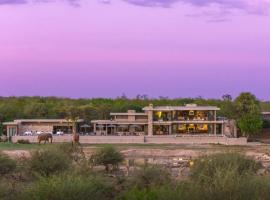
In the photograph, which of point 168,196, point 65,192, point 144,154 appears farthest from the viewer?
point 144,154

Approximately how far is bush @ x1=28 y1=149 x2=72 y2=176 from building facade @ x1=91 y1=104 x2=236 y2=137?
2144 inches

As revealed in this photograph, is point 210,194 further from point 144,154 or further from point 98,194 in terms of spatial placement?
point 144,154

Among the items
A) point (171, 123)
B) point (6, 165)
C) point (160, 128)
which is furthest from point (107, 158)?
point (160, 128)

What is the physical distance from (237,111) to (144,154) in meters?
28.5

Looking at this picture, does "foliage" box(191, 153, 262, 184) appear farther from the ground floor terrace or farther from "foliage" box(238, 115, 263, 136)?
the ground floor terrace

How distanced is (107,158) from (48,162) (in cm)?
1139

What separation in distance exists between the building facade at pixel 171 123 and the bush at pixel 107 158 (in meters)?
43.4

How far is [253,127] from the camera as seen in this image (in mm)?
89312

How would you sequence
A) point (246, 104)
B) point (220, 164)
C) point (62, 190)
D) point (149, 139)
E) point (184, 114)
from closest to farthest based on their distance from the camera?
1. point (62, 190)
2. point (220, 164)
3. point (149, 139)
4. point (246, 104)
5. point (184, 114)

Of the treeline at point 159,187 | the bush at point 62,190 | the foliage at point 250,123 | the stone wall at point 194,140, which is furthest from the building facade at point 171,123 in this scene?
the bush at point 62,190

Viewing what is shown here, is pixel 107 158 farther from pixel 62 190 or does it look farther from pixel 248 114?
pixel 248 114

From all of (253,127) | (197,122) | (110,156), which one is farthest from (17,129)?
(110,156)

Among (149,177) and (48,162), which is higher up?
(48,162)

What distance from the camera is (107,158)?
48.8 metres
